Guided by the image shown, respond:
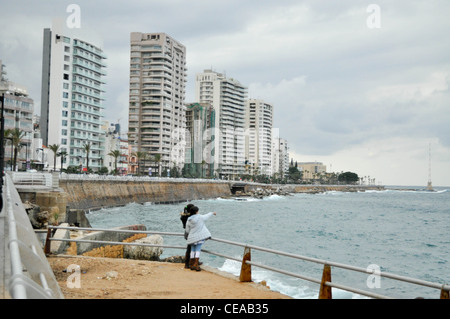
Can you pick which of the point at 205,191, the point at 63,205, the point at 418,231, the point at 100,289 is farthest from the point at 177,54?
the point at 100,289

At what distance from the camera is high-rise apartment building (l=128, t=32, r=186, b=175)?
13850 centimetres

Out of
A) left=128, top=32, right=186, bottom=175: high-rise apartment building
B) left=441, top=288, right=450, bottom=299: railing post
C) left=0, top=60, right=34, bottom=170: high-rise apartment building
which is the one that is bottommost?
left=441, top=288, right=450, bottom=299: railing post

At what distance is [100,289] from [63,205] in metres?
19.6

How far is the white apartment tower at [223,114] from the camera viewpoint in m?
187

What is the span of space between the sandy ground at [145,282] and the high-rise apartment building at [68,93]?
3388 inches

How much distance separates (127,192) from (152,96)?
74356 mm

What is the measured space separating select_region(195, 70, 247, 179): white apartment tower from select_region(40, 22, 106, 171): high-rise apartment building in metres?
88.0

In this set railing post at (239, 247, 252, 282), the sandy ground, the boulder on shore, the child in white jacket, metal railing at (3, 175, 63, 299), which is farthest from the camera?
the boulder on shore

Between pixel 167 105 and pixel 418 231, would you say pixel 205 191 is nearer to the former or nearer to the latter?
pixel 167 105

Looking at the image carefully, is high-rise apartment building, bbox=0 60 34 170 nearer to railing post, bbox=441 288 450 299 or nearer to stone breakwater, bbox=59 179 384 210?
stone breakwater, bbox=59 179 384 210

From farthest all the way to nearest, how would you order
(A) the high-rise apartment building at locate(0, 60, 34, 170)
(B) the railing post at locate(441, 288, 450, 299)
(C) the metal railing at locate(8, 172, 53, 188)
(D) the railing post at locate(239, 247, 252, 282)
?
(A) the high-rise apartment building at locate(0, 60, 34, 170), (C) the metal railing at locate(8, 172, 53, 188), (D) the railing post at locate(239, 247, 252, 282), (B) the railing post at locate(441, 288, 450, 299)

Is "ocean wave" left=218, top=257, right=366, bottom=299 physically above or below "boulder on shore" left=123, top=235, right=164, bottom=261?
below

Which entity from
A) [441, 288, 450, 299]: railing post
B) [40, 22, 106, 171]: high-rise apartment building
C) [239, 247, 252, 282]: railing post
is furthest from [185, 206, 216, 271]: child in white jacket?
[40, 22, 106, 171]: high-rise apartment building
